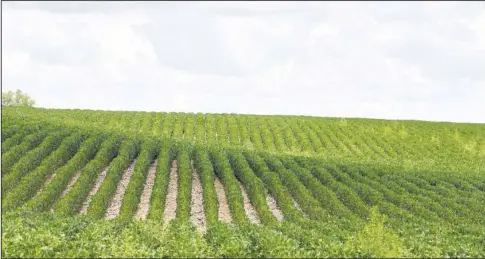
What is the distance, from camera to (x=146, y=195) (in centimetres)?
2950

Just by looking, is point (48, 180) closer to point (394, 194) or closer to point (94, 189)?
point (94, 189)

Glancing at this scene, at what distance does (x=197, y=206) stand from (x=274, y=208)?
4171mm

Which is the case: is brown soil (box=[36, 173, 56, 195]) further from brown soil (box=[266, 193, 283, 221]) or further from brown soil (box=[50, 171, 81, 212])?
brown soil (box=[266, 193, 283, 221])

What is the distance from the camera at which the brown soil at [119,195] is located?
1037 inches

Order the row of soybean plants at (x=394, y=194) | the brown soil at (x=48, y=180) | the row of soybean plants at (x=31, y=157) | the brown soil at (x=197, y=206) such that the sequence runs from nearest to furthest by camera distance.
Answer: the brown soil at (x=197, y=206), the row of soybean plants at (x=394, y=194), the row of soybean plants at (x=31, y=157), the brown soil at (x=48, y=180)

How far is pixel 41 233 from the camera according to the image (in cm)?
Result: 1628

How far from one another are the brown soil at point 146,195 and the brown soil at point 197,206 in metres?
2.40

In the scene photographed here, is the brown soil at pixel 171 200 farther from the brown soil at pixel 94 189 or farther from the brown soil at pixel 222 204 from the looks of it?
the brown soil at pixel 94 189

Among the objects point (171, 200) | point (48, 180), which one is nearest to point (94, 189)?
point (48, 180)

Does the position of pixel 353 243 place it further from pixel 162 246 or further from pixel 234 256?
pixel 162 246

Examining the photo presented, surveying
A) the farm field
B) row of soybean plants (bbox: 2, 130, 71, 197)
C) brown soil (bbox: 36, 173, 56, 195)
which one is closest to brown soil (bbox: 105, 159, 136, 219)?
the farm field

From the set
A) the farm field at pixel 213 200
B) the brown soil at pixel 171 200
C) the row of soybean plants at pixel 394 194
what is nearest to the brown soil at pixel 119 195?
the farm field at pixel 213 200

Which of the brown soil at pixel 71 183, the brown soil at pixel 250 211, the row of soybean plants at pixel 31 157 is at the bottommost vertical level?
the brown soil at pixel 250 211

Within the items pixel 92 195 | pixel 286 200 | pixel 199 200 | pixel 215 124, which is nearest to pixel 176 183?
pixel 199 200
